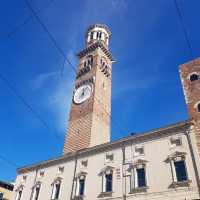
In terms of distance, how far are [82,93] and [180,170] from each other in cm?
2034

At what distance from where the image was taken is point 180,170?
Result: 1911 cm

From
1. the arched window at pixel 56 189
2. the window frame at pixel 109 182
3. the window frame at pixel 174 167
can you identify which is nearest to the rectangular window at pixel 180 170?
the window frame at pixel 174 167

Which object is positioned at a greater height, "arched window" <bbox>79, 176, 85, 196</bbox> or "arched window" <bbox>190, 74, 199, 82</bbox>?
"arched window" <bbox>190, 74, 199, 82</bbox>

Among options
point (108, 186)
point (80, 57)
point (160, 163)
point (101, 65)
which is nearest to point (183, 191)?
point (160, 163)

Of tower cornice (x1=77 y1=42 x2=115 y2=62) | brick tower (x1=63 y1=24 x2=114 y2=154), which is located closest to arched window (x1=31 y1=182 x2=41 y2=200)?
brick tower (x1=63 y1=24 x2=114 y2=154)

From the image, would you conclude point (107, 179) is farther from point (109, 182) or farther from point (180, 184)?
point (180, 184)

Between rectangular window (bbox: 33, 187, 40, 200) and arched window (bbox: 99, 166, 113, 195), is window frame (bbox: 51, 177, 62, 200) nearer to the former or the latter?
rectangular window (bbox: 33, 187, 40, 200)

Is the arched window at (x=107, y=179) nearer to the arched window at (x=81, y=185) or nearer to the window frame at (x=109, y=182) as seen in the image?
the window frame at (x=109, y=182)

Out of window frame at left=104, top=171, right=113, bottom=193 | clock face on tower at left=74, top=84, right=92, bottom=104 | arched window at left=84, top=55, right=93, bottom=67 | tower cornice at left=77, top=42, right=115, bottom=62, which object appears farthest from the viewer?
tower cornice at left=77, top=42, right=115, bottom=62

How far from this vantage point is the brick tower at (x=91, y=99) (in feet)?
105

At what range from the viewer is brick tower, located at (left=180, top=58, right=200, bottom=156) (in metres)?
20.5

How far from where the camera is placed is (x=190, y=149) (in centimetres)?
1944

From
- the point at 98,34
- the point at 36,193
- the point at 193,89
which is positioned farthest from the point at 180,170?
the point at 98,34

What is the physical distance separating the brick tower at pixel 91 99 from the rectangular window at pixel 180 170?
12.7 meters
